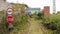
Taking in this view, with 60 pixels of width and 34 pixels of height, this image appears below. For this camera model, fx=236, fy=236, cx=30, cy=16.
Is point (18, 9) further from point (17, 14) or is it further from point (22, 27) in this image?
point (22, 27)

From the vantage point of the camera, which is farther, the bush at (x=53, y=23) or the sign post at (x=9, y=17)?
the bush at (x=53, y=23)

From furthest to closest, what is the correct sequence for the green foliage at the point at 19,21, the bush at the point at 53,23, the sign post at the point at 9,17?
the bush at the point at 53,23 < the green foliage at the point at 19,21 < the sign post at the point at 9,17

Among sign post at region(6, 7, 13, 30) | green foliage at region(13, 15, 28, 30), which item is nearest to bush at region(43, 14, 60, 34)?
green foliage at region(13, 15, 28, 30)

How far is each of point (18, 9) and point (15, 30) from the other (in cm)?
292

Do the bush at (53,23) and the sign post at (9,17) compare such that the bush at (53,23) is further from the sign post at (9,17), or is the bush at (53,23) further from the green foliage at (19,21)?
the sign post at (9,17)

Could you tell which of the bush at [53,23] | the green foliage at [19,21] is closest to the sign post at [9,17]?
the green foliage at [19,21]

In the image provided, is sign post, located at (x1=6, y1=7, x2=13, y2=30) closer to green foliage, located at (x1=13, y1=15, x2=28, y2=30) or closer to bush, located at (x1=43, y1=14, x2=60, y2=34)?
green foliage, located at (x1=13, y1=15, x2=28, y2=30)

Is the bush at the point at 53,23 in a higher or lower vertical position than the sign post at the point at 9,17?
lower

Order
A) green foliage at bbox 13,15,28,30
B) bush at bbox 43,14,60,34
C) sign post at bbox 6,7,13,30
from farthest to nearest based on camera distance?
bush at bbox 43,14,60,34 → green foliage at bbox 13,15,28,30 → sign post at bbox 6,7,13,30

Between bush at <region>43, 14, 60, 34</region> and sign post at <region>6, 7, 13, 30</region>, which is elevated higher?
sign post at <region>6, 7, 13, 30</region>

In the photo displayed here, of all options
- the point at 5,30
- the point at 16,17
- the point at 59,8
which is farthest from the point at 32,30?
the point at 59,8

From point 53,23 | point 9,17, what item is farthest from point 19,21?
point 53,23

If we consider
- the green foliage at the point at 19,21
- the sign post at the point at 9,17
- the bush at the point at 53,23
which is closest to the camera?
the sign post at the point at 9,17

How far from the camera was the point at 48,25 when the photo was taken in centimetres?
1652
